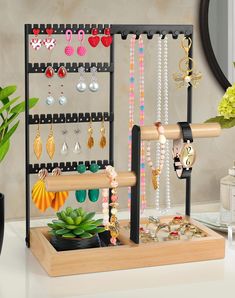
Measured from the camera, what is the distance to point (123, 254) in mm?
1724

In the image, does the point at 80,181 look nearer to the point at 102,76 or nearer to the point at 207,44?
the point at 102,76

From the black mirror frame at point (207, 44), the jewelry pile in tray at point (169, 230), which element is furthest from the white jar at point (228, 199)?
the black mirror frame at point (207, 44)

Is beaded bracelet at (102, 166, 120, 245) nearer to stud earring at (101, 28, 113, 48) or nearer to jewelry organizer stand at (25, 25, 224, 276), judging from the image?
jewelry organizer stand at (25, 25, 224, 276)

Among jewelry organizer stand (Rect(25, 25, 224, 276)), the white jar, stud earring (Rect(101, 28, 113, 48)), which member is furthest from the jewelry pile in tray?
stud earring (Rect(101, 28, 113, 48))

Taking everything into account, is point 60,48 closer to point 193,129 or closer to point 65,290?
point 193,129

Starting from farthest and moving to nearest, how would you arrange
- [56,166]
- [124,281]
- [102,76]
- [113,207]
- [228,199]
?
[102,76], [228,199], [56,166], [113,207], [124,281]

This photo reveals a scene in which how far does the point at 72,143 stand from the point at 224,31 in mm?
608

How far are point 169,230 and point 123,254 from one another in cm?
24

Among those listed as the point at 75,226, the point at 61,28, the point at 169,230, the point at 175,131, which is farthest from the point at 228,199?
the point at 61,28

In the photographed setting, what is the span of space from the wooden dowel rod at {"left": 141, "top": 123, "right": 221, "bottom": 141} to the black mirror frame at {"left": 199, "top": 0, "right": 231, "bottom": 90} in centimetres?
57

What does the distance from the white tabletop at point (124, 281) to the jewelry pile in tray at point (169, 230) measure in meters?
0.10

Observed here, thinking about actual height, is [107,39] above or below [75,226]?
above

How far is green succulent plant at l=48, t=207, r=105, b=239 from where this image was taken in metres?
1.77

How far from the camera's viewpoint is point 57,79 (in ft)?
7.09
